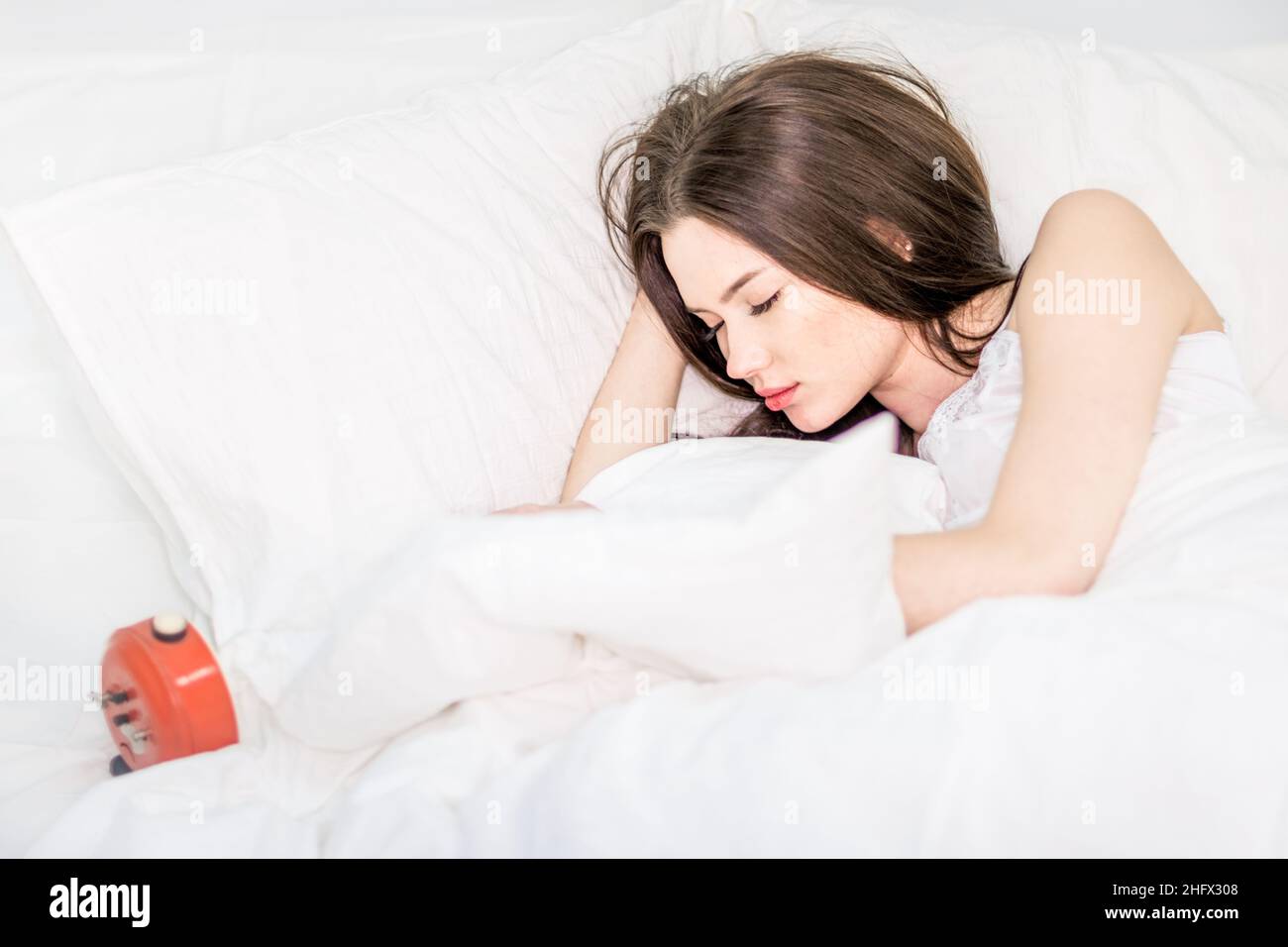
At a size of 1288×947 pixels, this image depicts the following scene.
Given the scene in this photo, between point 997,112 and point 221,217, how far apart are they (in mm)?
894

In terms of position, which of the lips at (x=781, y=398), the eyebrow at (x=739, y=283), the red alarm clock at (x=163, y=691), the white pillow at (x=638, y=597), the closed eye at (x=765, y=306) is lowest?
the red alarm clock at (x=163, y=691)

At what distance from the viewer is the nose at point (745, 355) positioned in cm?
115

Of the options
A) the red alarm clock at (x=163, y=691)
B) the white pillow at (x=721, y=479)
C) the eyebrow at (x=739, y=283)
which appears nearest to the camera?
the red alarm clock at (x=163, y=691)

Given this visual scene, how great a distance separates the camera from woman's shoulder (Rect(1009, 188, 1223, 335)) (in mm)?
1033

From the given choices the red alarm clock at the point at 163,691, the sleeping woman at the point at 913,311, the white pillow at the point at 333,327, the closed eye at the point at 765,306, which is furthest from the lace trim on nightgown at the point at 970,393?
the red alarm clock at the point at 163,691

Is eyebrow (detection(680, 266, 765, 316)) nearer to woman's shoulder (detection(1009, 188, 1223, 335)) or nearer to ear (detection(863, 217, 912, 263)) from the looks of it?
ear (detection(863, 217, 912, 263))

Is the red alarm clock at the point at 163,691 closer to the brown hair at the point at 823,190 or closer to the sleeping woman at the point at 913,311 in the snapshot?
the sleeping woman at the point at 913,311

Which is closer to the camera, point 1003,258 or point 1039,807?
point 1039,807

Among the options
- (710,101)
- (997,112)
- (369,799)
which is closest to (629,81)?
(710,101)

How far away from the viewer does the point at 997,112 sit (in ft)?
4.44

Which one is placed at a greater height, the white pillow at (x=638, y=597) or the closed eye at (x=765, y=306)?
the closed eye at (x=765, y=306)

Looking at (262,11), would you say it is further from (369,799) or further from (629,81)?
(369,799)

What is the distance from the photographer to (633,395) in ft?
4.10

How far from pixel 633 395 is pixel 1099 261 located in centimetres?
49
